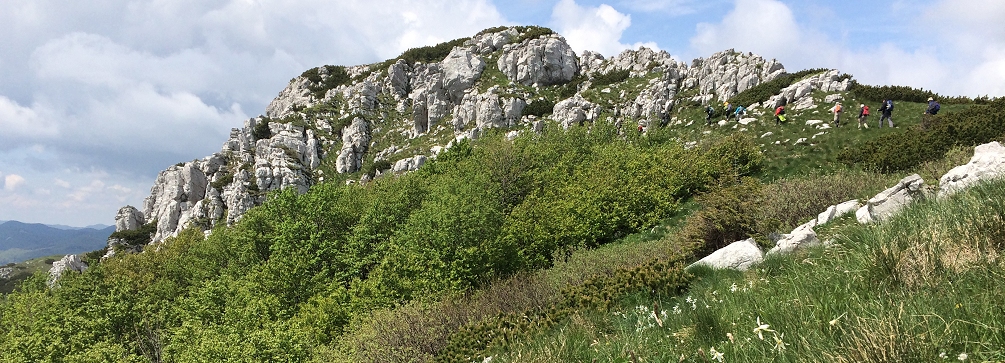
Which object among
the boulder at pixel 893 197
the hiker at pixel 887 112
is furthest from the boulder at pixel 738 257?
the hiker at pixel 887 112

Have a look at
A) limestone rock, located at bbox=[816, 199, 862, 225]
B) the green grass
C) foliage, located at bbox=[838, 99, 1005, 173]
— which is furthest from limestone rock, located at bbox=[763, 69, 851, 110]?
the green grass

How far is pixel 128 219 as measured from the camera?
84.9 m

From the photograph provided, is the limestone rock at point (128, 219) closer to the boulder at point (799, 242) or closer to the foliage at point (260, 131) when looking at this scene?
the foliage at point (260, 131)

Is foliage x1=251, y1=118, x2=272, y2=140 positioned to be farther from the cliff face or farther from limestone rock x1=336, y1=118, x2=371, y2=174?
limestone rock x1=336, y1=118, x2=371, y2=174

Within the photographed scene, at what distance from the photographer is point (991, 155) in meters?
10.1

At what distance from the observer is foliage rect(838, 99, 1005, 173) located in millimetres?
21438

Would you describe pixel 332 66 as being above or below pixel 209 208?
above

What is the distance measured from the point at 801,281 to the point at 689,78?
199ft

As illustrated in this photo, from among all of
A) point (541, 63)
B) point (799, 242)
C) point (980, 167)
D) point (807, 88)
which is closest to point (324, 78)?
point (541, 63)

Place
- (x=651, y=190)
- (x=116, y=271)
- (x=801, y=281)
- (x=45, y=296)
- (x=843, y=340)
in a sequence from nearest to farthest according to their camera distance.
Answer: (x=843, y=340), (x=801, y=281), (x=651, y=190), (x=45, y=296), (x=116, y=271)

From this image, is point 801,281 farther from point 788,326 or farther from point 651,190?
point 651,190

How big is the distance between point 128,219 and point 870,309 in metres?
112

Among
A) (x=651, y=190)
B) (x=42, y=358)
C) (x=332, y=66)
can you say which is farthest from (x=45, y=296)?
(x=332, y=66)

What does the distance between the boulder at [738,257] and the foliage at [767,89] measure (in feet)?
122
